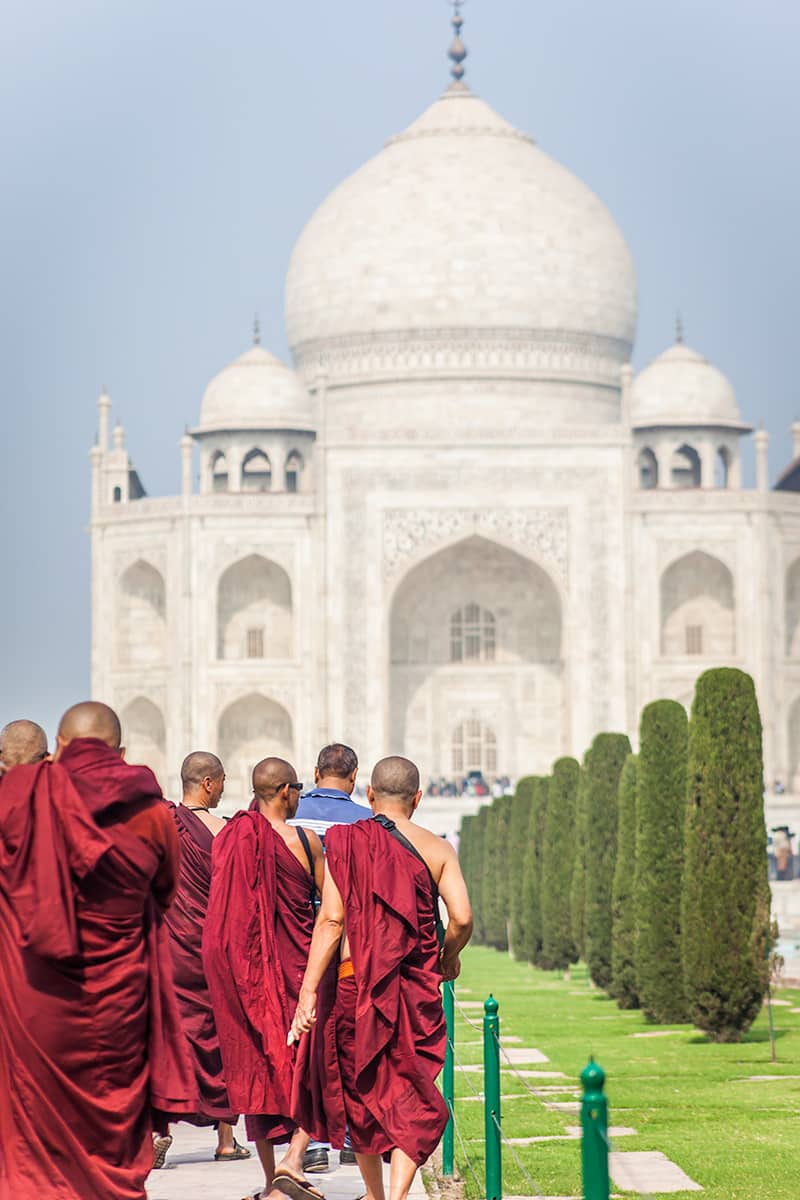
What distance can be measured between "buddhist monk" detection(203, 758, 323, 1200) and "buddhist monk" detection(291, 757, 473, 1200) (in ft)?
2.33

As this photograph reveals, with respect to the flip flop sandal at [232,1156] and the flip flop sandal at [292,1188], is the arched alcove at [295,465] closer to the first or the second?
the flip flop sandal at [232,1156]

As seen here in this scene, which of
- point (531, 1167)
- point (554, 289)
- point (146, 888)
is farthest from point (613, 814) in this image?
point (554, 289)

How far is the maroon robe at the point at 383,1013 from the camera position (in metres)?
5.45

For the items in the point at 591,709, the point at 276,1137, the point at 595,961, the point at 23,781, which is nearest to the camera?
the point at 23,781

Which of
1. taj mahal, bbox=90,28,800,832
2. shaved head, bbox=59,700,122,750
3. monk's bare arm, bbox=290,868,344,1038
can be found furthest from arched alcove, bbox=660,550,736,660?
shaved head, bbox=59,700,122,750

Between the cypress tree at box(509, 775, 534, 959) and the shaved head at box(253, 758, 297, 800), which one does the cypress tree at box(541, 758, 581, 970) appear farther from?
the shaved head at box(253, 758, 297, 800)

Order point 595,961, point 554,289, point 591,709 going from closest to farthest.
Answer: point 595,961 → point 591,709 → point 554,289

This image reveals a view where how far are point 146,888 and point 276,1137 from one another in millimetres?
1985

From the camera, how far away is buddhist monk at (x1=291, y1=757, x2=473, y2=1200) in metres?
5.45

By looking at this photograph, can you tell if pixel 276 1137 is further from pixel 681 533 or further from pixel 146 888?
pixel 681 533

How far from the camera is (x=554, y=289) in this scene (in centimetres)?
3662

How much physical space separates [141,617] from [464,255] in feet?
25.1

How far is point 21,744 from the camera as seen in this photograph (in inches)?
208

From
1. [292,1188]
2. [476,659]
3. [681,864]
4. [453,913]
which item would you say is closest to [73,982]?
[453,913]
